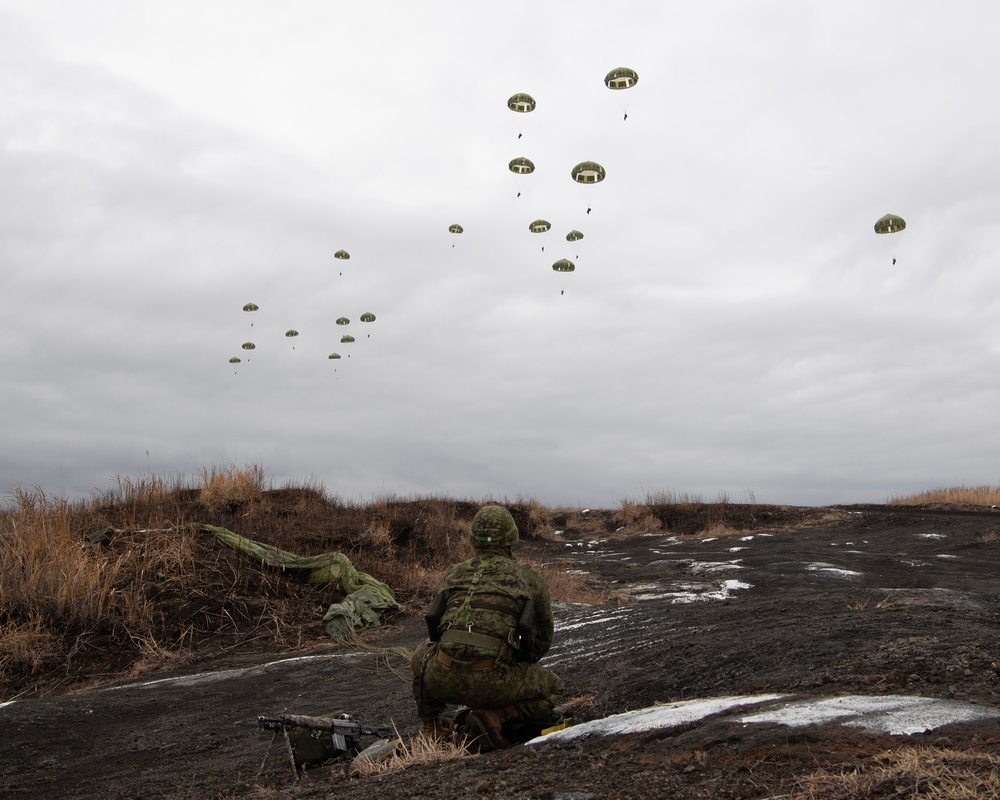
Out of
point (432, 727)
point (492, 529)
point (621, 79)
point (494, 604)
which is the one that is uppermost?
point (621, 79)

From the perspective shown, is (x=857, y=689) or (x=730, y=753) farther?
(x=857, y=689)

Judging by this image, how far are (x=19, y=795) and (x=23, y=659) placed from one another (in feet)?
13.8

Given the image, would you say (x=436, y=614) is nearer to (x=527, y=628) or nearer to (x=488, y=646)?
(x=488, y=646)

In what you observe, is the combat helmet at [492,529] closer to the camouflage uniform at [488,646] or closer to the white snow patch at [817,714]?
the camouflage uniform at [488,646]

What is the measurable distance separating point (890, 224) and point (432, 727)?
12618 millimetres

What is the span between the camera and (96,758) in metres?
5.61

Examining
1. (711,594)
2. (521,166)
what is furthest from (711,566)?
(521,166)

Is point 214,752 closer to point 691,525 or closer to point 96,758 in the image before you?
point 96,758

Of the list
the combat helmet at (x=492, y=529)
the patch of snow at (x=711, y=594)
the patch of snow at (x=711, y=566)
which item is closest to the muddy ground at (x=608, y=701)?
the patch of snow at (x=711, y=594)

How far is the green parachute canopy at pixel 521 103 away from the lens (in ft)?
47.6

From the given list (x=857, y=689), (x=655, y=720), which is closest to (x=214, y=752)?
(x=655, y=720)

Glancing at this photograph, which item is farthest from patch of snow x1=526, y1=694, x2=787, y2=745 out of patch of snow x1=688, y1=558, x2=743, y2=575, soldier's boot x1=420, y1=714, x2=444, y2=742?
patch of snow x1=688, y1=558, x2=743, y2=575

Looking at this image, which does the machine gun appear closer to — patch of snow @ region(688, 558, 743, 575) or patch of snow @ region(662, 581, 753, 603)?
patch of snow @ region(662, 581, 753, 603)

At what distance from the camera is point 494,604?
450cm
